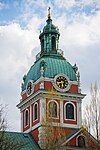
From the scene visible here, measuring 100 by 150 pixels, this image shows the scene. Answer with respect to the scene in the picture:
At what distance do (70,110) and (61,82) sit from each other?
3.63 metres

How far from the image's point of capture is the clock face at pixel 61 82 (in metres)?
59.4

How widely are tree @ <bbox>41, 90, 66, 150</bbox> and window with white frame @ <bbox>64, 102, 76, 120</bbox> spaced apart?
5.33 ft

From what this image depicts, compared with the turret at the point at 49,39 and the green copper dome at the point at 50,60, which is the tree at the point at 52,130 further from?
the turret at the point at 49,39

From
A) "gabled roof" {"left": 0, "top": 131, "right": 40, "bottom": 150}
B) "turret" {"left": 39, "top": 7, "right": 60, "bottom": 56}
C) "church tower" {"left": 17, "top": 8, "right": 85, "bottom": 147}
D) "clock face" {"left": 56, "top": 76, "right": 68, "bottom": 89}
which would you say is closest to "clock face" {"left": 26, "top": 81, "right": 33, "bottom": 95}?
"church tower" {"left": 17, "top": 8, "right": 85, "bottom": 147}

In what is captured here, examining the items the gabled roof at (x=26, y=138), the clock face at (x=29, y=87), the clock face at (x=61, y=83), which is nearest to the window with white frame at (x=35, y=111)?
the gabled roof at (x=26, y=138)

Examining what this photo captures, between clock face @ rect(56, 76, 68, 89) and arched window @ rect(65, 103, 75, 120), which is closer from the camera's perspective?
arched window @ rect(65, 103, 75, 120)

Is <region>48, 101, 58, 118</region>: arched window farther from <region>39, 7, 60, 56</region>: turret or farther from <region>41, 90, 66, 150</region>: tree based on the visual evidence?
<region>39, 7, 60, 56</region>: turret

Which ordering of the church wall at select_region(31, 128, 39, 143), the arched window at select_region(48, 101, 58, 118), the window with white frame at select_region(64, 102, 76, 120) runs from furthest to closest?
the window with white frame at select_region(64, 102, 76, 120) < the church wall at select_region(31, 128, 39, 143) < the arched window at select_region(48, 101, 58, 118)

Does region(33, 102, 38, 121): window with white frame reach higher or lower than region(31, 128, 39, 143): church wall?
higher

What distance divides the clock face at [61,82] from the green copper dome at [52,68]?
710 mm

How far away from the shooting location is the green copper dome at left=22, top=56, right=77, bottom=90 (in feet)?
197

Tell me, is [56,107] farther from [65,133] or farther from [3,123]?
[3,123]

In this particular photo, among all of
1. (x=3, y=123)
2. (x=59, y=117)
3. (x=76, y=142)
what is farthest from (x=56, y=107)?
(x=3, y=123)

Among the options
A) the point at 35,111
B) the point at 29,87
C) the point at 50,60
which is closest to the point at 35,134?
the point at 35,111
